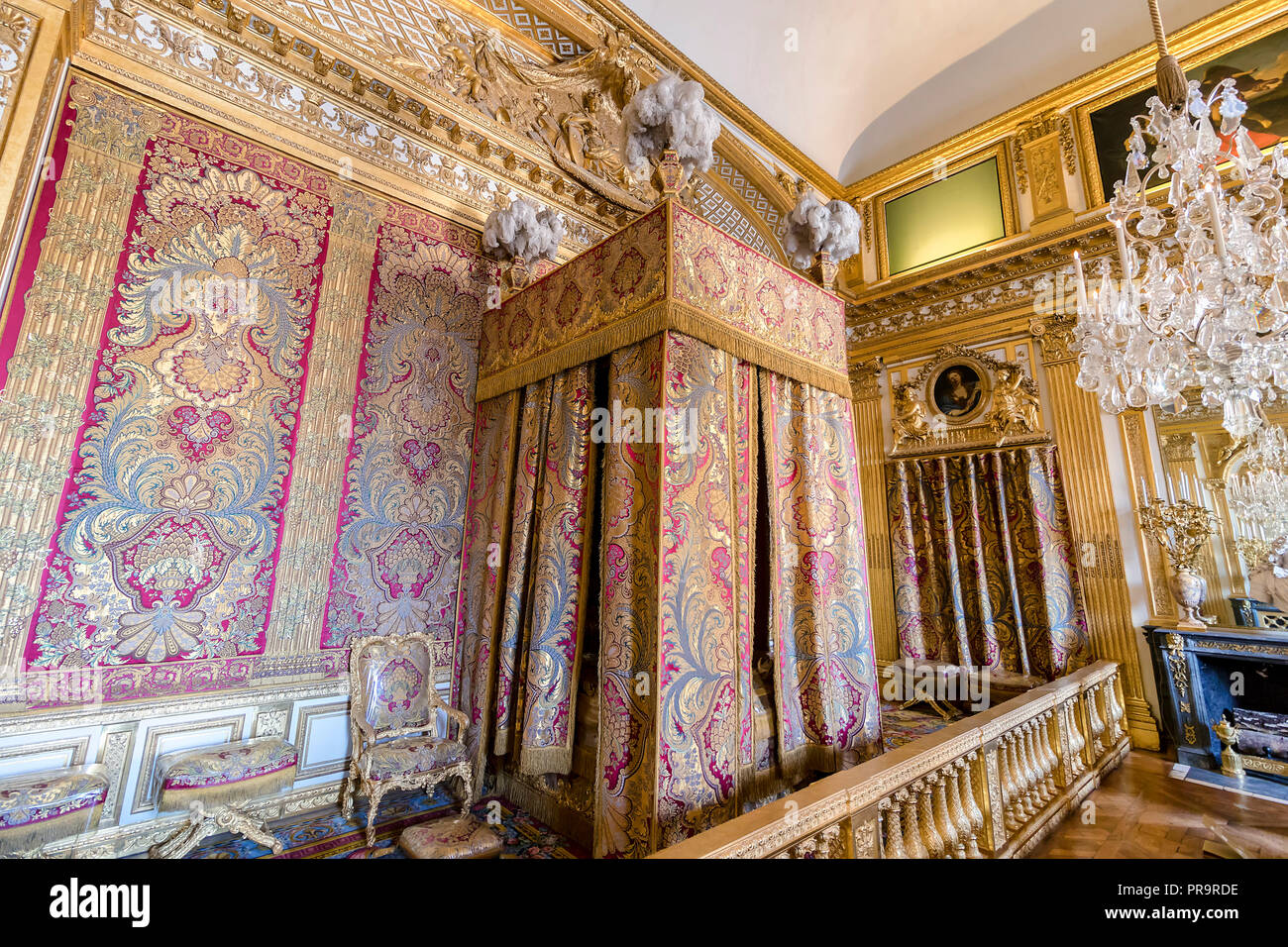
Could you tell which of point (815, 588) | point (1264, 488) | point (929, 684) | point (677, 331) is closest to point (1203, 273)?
point (1264, 488)

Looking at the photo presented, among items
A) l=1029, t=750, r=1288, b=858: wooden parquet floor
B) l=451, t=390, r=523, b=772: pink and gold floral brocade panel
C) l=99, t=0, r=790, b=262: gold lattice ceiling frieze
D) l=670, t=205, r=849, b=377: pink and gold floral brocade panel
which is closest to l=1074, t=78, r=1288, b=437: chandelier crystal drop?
l=670, t=205, r=849, b=377: pink and gold floral brocade panel

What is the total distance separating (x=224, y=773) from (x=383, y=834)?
2.37ft

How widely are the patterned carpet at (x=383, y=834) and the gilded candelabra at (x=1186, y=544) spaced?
15.6ft

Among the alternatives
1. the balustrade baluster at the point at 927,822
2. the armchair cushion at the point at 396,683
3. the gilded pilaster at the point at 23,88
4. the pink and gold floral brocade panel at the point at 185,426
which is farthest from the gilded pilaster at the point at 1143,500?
the gilded pilaster at the point at 23,88

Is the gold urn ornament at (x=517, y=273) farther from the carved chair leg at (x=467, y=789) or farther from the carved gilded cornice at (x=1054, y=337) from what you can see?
the carved gilded cornice at (x=1054, y=337)

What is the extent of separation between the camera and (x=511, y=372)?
3172 mm

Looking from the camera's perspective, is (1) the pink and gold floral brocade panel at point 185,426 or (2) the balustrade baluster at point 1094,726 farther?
(2) the balustrade baluster at point 1094,726

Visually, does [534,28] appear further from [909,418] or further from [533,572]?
[909,418]

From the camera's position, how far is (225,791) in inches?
82.6

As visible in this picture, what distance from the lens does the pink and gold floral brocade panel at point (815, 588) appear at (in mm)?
2492

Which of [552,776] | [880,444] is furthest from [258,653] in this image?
[880,444]

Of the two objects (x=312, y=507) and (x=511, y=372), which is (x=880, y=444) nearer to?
(x=511, y=372)

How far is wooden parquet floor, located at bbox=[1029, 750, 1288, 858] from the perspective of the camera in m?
2.38
